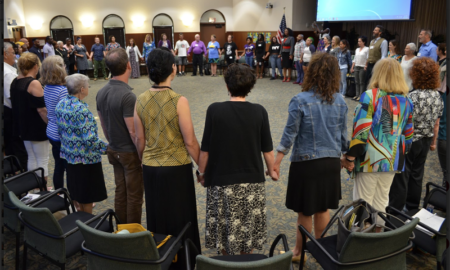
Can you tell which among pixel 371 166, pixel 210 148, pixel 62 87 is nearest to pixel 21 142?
pixel 62 87

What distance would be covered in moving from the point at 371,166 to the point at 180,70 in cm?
1214

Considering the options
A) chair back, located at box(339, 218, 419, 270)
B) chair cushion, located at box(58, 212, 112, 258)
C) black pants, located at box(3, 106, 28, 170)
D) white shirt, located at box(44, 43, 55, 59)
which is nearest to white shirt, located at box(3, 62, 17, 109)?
black pants, located at box(3, 106, 28, 170)

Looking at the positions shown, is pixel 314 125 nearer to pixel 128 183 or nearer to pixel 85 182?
pixel 128 183

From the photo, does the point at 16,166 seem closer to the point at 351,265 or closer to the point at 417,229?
the point at 351,265

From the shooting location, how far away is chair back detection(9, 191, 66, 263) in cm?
201

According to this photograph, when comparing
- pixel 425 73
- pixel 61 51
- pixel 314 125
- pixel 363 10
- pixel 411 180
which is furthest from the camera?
pixel 61 51

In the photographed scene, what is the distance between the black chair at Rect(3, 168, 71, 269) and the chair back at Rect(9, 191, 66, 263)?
253 mm

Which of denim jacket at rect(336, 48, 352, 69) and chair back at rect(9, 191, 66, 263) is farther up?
denim jacket at rect(336, 48, 352, 69)

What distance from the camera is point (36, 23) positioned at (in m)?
14.7

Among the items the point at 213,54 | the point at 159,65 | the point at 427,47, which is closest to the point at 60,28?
the point at 213,54

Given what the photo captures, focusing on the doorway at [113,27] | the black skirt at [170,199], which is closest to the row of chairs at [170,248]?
the black skirt at [170,199]

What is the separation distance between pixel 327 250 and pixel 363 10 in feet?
30.2

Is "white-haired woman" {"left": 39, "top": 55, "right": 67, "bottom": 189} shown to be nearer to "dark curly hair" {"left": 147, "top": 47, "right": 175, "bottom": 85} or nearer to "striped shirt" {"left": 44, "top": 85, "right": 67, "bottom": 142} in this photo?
"striped shirt" {"left": 44, "top": 85, "right": 67, "bottom": 142}

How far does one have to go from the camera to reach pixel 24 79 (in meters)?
3.32
